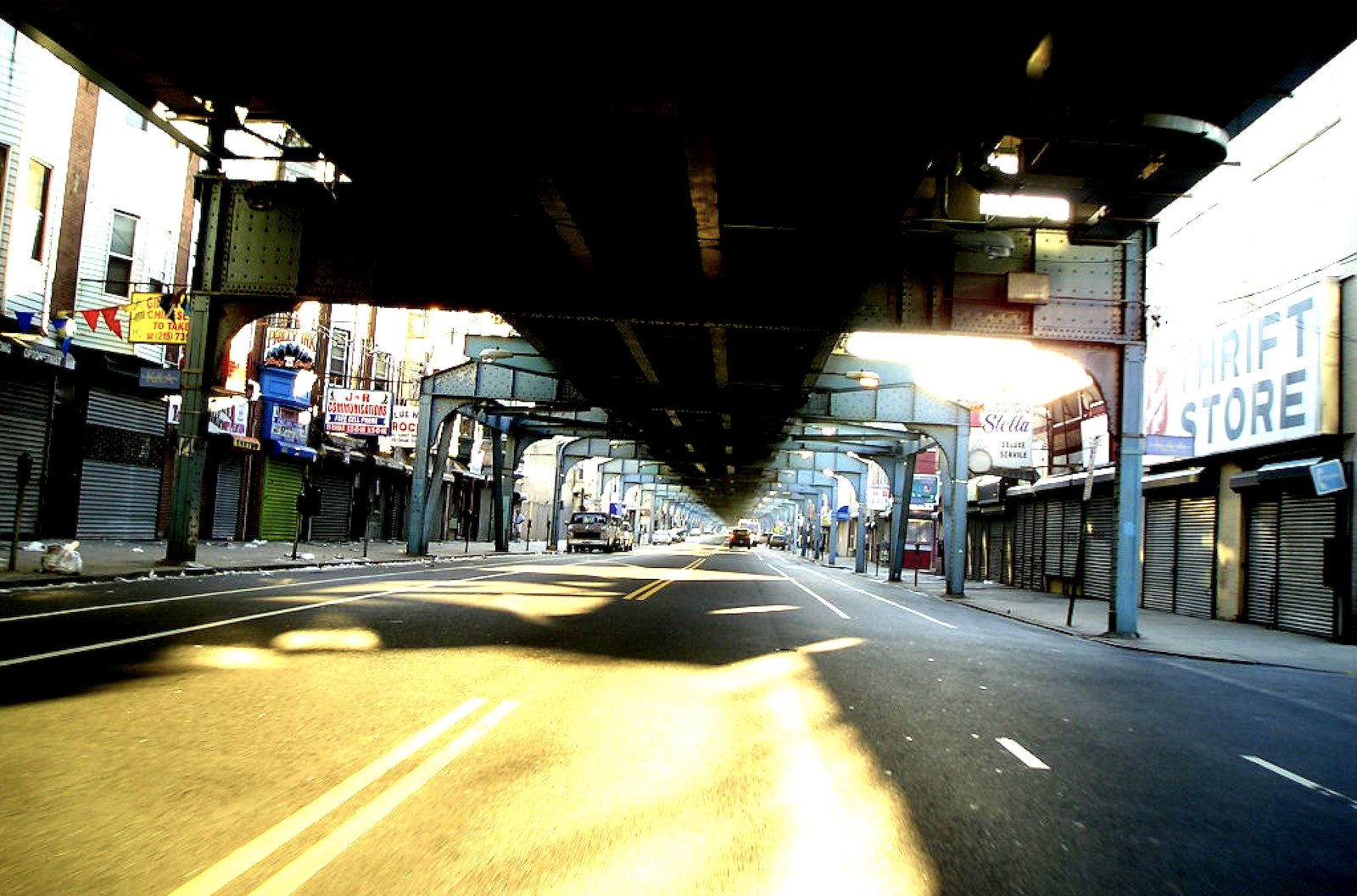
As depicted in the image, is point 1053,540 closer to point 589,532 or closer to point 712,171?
point 712,171

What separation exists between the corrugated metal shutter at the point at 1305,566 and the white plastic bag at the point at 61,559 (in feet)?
71.2

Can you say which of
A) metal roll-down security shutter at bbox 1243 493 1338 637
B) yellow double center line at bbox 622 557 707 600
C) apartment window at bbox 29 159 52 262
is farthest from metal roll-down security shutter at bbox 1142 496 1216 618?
apartment window at bbox 29 159 52 262

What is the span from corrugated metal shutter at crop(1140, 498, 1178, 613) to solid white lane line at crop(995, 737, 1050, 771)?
771 inches

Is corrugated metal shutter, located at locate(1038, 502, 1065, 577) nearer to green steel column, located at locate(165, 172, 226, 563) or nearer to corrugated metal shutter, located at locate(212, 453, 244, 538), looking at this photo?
green steel column, located at locate(165, 172, 226, 563)

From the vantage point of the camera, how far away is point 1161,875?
4.00 meters

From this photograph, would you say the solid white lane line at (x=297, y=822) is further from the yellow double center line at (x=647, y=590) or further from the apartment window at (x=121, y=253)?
the apartment window at (x=121, y=253)

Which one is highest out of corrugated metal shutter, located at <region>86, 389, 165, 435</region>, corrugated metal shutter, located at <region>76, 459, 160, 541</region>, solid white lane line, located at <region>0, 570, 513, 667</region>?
corrugated metal shutter, located at <region>86, 389, 165, 435</region>

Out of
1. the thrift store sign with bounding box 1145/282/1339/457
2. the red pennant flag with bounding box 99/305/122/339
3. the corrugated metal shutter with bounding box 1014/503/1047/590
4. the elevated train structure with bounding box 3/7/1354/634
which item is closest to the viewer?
the elevated train structure with bounding box 3/7/1354/634

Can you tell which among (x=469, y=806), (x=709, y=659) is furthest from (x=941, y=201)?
(x=469, y=806)

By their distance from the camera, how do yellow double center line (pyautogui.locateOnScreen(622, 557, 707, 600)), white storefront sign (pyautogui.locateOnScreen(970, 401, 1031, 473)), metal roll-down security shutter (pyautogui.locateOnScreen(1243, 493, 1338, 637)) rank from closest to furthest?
1. metal roll-down security shutter (pyautogui.locateOnScreen(1243, 493, 1338, 637))
2. yellow double center line (pyautogui.locateOnScreen(622, 557, 707, 600))
3. white storefront sign (pyautogui.locateOnScreen(970, 401, 1031, 473))

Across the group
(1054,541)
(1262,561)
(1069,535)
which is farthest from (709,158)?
(1054,541)

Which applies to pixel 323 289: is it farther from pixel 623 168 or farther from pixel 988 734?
pixel 988 734

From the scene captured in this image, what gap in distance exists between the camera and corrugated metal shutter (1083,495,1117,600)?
27453 millimetres

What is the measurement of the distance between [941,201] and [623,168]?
5.34 m
